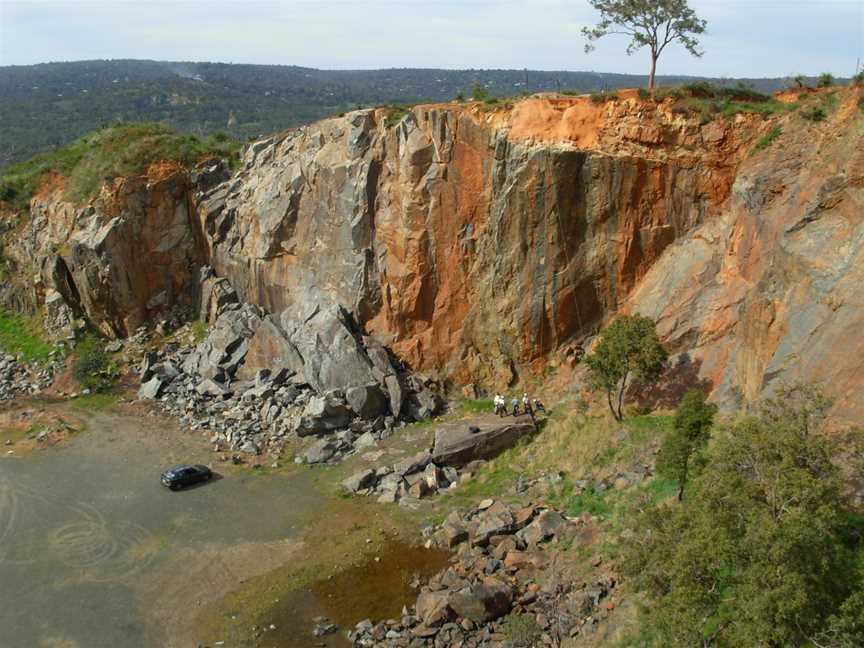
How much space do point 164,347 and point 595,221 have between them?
2473cm

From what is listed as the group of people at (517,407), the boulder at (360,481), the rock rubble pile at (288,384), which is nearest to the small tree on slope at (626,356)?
the group of people at (517,407)

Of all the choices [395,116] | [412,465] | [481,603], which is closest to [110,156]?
[395,116]

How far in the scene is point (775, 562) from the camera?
38.8 feet

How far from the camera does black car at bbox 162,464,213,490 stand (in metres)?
27.0

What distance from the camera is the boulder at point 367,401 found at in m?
30.7

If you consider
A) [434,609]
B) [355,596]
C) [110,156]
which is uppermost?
[110,156]

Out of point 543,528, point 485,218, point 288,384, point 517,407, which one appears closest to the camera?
point 543,528

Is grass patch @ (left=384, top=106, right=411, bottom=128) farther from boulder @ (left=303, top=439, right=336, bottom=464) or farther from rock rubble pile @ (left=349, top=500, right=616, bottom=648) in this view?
rock rubble pile @ (left=349, top=500, right=616, bottom=648)

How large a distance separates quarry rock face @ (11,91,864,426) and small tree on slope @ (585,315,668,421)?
71.5 inches

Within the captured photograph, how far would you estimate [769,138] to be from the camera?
27.1 metres

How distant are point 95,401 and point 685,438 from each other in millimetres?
28777

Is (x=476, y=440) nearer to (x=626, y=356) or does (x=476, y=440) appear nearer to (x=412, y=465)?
(x=412, y=465)

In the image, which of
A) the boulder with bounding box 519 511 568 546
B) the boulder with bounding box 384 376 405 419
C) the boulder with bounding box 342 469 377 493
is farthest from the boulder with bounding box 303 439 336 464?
the boulder with bounding box 519 511 568 546

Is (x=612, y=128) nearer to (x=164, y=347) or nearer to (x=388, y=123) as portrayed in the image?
(x=388, y=123)
